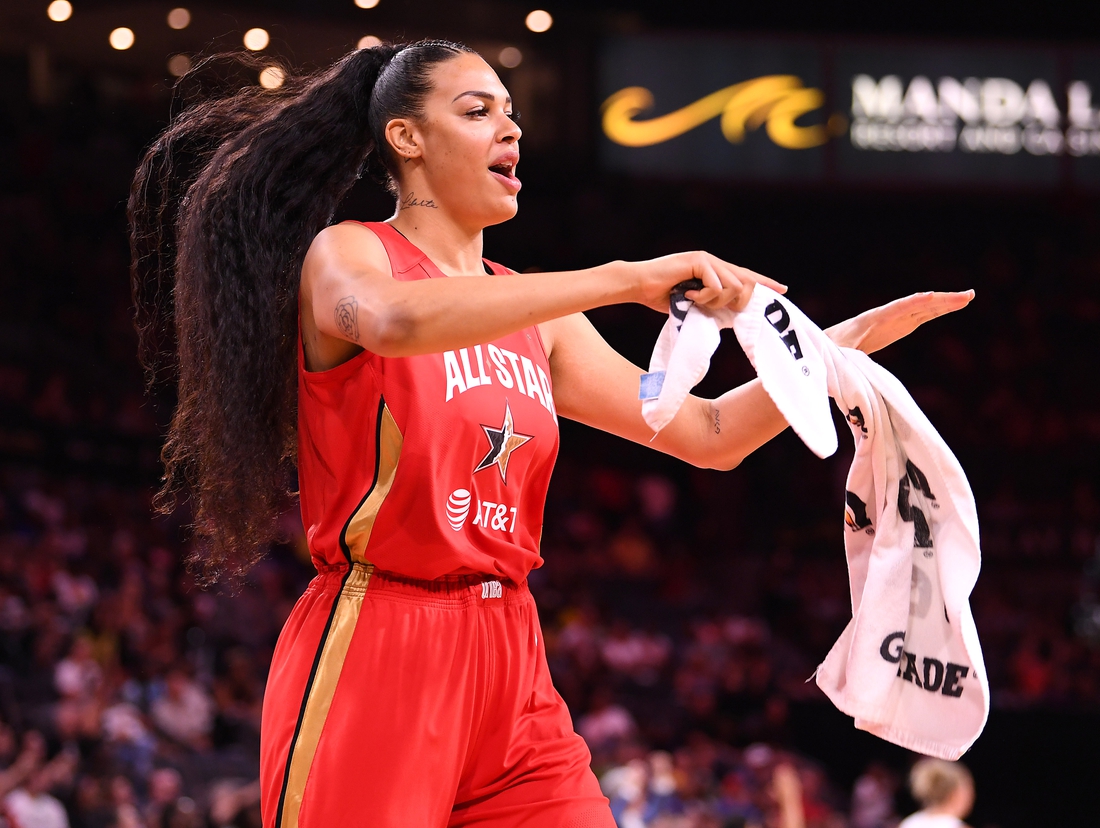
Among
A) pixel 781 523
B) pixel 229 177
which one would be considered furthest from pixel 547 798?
pixel 781 523

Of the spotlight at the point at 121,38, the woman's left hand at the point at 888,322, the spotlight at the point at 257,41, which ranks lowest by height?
the woman's left hand at the point at 888,322

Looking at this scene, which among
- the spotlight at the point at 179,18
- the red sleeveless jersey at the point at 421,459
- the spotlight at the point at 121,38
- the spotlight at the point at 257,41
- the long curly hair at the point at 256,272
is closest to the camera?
the red sleeveless jersey at the point at 421,459

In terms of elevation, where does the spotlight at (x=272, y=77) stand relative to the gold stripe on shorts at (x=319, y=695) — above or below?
above

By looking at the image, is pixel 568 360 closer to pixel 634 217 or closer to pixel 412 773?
pixel 412 773

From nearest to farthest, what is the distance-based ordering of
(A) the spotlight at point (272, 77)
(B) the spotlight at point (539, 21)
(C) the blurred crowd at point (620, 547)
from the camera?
1. (A) the spotlight at point (272, 77)
2. (C) the blurred crowd at point (620, 547)
3. (B) the spotlight at point (539, 21)

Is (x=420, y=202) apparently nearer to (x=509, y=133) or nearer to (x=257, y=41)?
(x=509, y=133)

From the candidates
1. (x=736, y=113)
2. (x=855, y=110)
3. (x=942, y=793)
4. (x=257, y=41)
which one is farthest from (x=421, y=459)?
(x=855, y=110)

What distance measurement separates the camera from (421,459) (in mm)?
2301

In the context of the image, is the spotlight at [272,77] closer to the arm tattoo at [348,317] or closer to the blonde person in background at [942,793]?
the arm tattoo at [348,317]

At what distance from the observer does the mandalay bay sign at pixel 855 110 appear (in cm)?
1262

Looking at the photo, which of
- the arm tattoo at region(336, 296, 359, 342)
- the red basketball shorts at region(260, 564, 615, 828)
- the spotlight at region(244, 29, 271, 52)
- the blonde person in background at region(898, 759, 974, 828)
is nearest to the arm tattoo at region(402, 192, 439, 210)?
the arm tattoo at region(336, 296, 359, 342)

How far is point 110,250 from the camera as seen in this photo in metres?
13.3

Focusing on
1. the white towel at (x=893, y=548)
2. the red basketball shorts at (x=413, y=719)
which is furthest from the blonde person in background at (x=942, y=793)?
the red basketball shorts at (x=413, y=719)

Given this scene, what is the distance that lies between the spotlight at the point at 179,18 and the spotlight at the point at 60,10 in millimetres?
889
